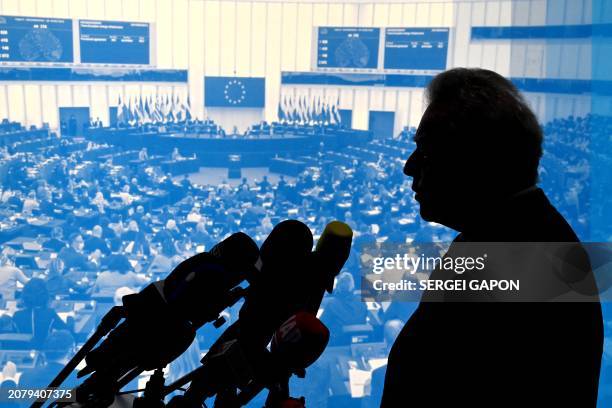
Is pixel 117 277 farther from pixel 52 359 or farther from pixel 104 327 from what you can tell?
pixel 104 327

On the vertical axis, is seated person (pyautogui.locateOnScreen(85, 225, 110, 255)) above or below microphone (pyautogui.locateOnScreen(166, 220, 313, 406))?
below

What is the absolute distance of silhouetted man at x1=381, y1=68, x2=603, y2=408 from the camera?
2.39 feet

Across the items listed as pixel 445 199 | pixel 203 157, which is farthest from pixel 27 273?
pixel 445 199

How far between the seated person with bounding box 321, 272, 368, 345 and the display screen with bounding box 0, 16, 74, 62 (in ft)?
6.68

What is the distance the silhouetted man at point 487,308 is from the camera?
73 centimetres

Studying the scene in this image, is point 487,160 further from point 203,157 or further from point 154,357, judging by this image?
point 203,157

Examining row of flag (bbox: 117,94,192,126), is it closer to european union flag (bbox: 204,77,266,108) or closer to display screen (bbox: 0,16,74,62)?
european union flag (bbox: 204,77,266,108)

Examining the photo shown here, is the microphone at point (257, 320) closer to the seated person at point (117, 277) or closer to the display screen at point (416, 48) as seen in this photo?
the seated person at point (117, 277)

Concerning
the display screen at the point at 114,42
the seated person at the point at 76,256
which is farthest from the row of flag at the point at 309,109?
the seated person at the point at 76,256

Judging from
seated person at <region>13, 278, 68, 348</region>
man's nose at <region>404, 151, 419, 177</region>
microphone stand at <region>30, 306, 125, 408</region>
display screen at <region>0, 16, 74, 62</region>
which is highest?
display screen at <region>0, 16, 74, 62</region>

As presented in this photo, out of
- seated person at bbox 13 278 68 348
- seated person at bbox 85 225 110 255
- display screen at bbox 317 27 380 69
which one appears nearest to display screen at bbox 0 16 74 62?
seated person at bbox 85 225 110 255

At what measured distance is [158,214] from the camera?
3.70 m

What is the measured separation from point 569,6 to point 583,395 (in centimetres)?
292

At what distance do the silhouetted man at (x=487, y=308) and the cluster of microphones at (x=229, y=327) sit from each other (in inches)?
5.5
